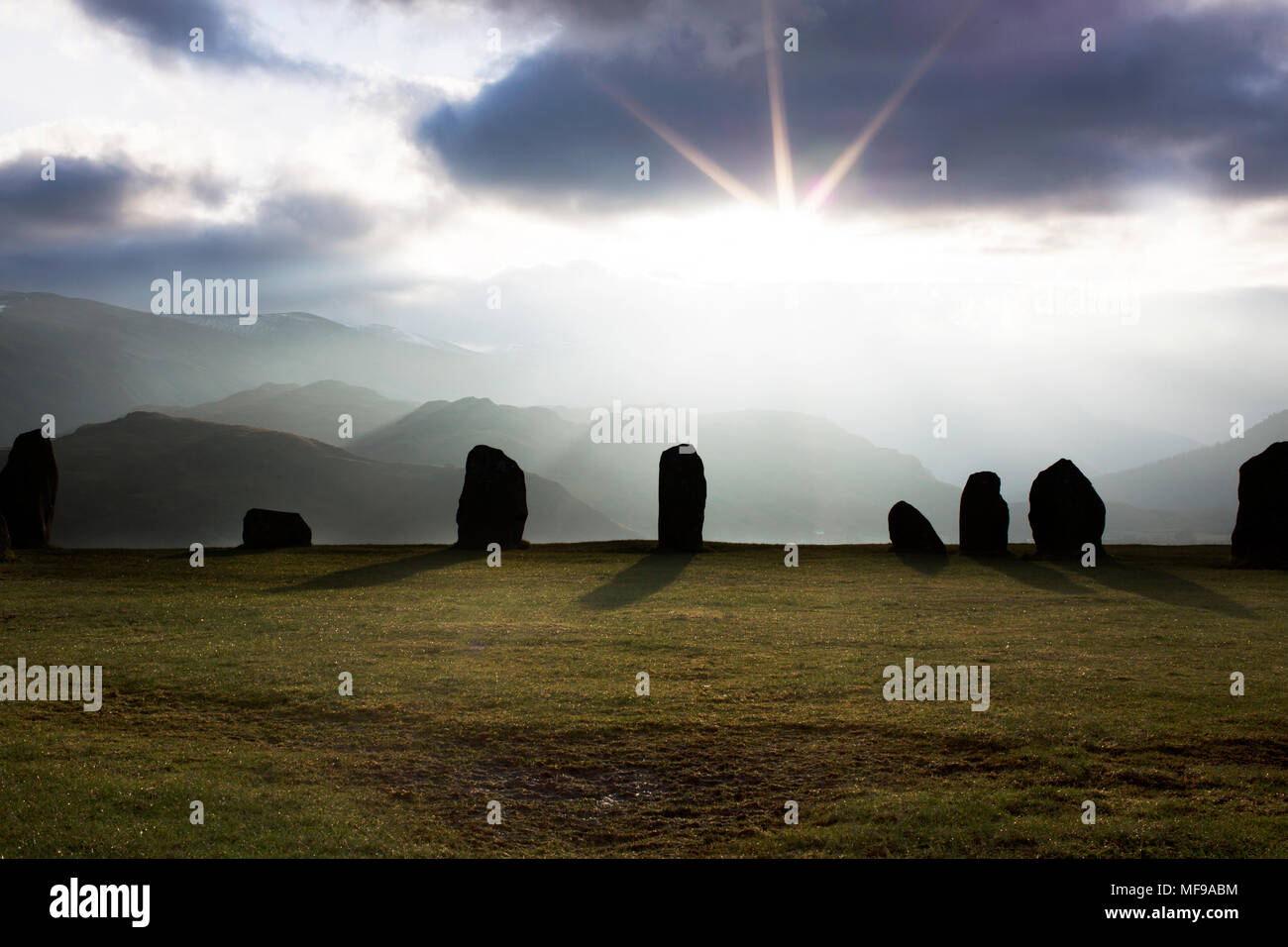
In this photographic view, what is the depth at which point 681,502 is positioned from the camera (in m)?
45.7

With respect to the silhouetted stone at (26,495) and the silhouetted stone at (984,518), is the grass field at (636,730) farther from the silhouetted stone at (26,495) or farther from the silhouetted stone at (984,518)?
the silhouetted stone at (26,495)

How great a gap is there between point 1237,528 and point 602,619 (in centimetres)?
3021

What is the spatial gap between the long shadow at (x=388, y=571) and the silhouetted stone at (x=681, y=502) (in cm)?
923

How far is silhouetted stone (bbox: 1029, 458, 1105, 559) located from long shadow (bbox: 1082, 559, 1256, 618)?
219 centimetres

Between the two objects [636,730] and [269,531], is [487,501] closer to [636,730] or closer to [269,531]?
[269,531]

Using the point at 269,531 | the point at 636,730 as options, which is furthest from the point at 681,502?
the point at 636,730

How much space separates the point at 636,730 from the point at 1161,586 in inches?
1045

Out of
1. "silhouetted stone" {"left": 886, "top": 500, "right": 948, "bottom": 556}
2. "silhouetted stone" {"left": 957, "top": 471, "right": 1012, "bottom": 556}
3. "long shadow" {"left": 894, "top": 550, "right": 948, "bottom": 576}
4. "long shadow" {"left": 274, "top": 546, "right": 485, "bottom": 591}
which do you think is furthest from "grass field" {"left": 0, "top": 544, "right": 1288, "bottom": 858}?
"silhouetted stone" {"left": 886, "top": 500, "right": 948, "bottom": 556}

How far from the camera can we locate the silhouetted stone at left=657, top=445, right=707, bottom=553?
4569 centimetres

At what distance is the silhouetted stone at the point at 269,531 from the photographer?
4575 centimetres

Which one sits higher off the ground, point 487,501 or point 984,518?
point 487,501

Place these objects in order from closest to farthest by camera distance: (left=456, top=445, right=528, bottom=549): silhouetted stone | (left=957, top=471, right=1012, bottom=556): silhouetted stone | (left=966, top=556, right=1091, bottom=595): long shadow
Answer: (left=966, top=556, right=1091, bottom=595): long shadow < (left=957, top=471, right=1012, bottom=556): silhouetted stone < (left=456, top=445, right=528, bottom=549): silhouetted stone

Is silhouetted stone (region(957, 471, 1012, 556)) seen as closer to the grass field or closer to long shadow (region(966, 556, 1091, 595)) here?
long shadow (region(966, 556, 1091, 595))
